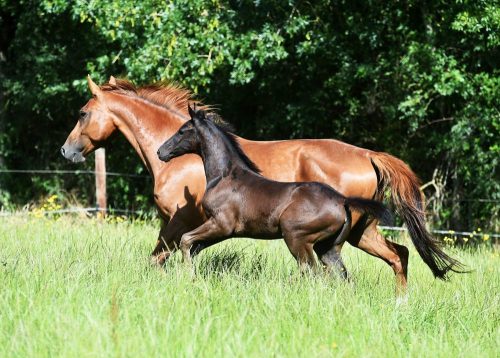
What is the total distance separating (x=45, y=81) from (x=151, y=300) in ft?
37.6

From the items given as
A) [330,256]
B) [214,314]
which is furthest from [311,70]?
[214,314]

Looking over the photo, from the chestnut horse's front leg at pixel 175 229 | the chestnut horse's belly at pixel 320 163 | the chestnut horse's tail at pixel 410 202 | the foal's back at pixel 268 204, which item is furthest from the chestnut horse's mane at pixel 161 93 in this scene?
the chestnut horse's tail at pixel 410 202

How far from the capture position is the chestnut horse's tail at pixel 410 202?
6926 millimetres

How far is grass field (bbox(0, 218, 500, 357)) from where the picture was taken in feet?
14.0

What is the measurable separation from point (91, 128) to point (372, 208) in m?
3.25

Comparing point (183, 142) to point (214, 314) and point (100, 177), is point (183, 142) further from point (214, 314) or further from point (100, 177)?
point (100, 177)

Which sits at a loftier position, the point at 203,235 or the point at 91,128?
the point at 91,128

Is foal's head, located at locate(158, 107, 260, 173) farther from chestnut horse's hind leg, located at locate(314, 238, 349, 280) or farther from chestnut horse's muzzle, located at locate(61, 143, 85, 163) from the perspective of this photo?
chestnut horse's muzzle, located at locate(61, 143, 85, 163)

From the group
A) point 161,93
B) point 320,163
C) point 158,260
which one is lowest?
point 158,260

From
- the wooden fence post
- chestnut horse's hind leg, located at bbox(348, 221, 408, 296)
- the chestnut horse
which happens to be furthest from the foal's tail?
the wooden fence post

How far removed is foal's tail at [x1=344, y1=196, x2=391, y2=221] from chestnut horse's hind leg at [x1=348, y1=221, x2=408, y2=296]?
1.13m

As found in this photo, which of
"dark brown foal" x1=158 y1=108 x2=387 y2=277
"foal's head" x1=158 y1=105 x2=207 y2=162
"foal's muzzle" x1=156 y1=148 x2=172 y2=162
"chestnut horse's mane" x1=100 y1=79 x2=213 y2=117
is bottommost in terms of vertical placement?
"dark brown foal" x1=158 y1=108 x2=387 y2=277

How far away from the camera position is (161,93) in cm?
800

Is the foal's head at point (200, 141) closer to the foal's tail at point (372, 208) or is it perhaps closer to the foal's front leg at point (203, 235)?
the foal's front leg at point (203, 235)
